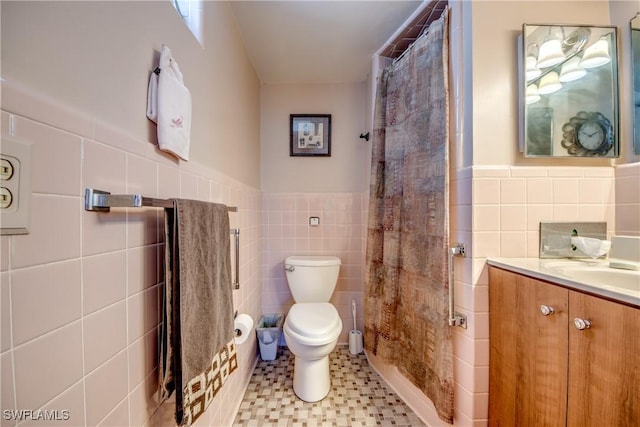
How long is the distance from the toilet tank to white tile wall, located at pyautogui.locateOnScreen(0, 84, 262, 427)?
1.27 meters

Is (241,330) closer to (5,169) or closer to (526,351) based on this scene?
(5,169)

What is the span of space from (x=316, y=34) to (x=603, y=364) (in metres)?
2.06

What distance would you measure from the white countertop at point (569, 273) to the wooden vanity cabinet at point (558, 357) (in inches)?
0.8

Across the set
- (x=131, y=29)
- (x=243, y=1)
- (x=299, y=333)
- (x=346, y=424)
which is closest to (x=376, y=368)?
(x=346, y=424)

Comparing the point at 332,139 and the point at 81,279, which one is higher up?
the point at 332,139

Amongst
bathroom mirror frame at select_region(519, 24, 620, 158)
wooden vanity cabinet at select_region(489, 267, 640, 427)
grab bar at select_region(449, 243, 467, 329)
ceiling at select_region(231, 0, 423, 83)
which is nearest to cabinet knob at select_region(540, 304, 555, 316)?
wooden vanity cabinet at select_region(489, 267, 640, 427)

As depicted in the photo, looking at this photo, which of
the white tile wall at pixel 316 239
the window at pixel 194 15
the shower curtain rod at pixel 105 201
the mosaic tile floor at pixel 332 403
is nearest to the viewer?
the shower curtain rod at pixel 105 201

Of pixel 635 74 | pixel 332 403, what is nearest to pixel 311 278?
pixel 332 403

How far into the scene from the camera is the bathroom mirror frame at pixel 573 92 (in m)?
1.16

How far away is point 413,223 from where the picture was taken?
1396 millimetres

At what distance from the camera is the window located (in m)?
1.05

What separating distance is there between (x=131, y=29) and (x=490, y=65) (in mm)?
1393

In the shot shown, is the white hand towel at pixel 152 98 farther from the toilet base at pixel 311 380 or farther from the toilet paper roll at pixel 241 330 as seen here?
the toilet base at pixel 311 380

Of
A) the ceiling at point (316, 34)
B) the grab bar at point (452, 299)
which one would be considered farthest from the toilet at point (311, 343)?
the ceiling at point (316, 34)
